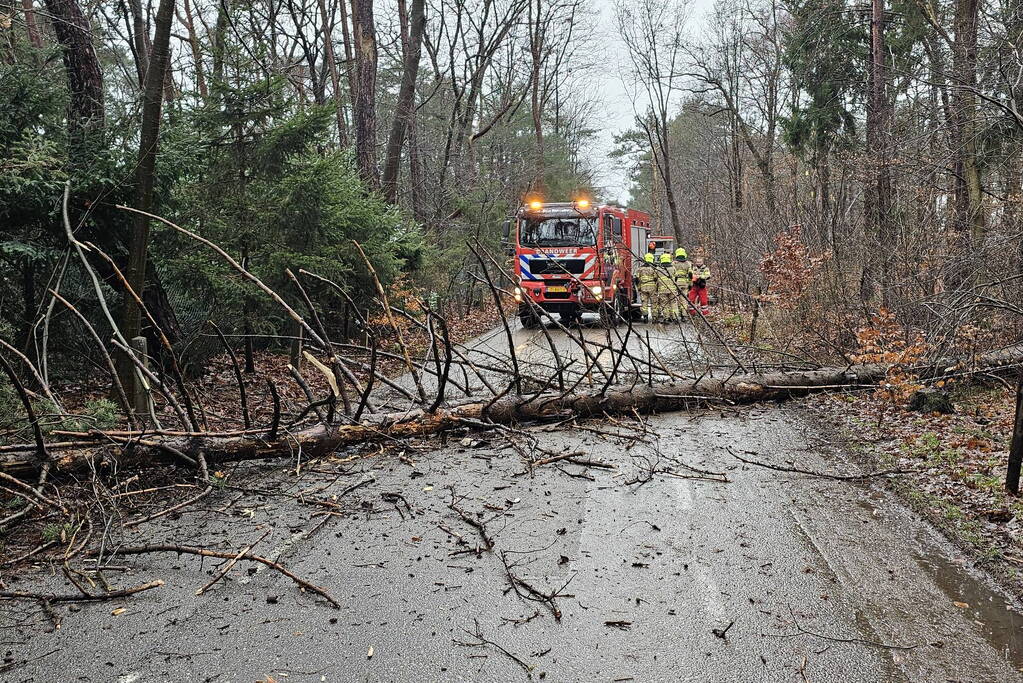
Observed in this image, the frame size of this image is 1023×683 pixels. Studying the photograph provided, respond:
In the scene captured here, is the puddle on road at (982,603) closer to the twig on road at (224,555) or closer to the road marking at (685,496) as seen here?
the road marking at (685,496)

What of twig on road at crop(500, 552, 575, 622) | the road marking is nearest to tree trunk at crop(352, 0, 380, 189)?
the road marking

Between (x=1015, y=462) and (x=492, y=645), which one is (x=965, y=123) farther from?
(x=492, y=645)

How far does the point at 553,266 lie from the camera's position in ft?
65.3

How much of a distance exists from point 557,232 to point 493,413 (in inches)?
495

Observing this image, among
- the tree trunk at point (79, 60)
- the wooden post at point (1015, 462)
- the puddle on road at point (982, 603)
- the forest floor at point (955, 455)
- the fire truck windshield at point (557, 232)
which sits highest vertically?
the tree trunk at point (79, 60)

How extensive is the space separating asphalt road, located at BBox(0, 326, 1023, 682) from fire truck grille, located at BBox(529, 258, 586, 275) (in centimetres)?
1314

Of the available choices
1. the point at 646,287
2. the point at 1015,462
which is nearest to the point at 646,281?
the point at 646,287

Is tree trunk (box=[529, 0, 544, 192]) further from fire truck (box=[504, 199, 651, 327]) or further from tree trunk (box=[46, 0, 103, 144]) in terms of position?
tree trunk (box=[46, 0, 103, 144])

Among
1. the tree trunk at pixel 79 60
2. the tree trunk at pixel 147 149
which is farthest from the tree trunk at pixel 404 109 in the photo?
the tree trunk at pixel 147 149

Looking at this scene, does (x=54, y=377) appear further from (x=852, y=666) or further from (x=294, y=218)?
(x=852, y=666)

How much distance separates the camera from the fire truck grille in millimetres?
19562

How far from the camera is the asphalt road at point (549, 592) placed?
11.7ft

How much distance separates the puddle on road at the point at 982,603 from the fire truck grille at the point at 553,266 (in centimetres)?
1490

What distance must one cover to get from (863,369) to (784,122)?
14.9 meters
